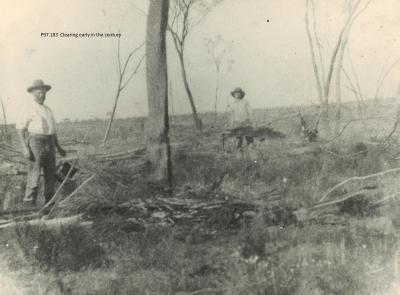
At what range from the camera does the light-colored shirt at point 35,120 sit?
5.89 metres

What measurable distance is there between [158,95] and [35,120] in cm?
167

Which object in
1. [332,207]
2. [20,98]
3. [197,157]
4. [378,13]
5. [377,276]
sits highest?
[378,13]

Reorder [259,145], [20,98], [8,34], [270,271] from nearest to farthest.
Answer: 1. [270,271]
2. [8,34]
3. [20,98]
4. [259,145]

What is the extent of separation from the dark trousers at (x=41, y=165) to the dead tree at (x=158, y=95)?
4.33 ft

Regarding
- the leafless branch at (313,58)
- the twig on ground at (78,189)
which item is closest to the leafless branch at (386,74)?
the leafless branch at (313,58)

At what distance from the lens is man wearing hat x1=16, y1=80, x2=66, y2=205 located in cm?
584

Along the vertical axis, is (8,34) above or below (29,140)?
above

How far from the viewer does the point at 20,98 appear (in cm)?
576

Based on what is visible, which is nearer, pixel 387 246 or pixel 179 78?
pixel 387 246

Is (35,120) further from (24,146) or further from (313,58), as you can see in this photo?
(313,58)

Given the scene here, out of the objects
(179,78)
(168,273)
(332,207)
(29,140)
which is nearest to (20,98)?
(29,140)

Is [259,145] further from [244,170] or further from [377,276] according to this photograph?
[377,276]

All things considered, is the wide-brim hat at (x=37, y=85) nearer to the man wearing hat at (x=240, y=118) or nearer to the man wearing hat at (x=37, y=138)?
the man wearing hat at (x=37, y=138)

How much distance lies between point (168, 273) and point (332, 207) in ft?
7.86
